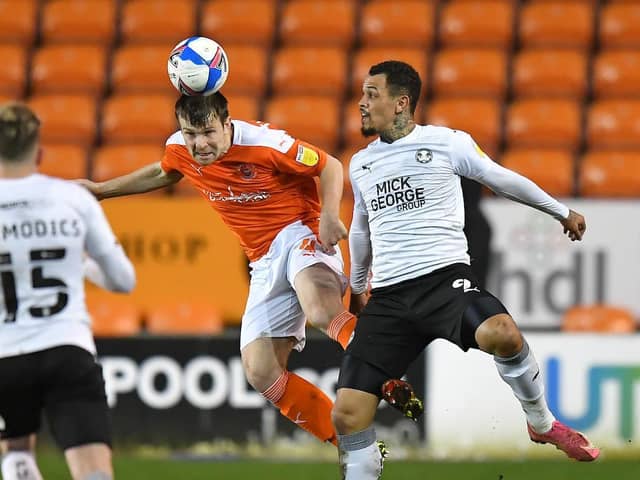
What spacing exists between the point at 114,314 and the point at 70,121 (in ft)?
7.68

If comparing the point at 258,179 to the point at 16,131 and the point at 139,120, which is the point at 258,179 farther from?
the point at 139,120

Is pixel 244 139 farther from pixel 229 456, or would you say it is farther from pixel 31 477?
pixel 229 456

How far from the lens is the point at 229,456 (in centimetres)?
908

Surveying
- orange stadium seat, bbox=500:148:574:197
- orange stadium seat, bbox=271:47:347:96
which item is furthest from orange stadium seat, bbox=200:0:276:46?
orange stadium seat, bbox=500:148:574:197

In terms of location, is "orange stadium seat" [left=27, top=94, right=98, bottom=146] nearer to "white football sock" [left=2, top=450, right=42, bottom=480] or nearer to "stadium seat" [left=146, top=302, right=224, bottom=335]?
"stadium seat" [left=146, top=302, right=224, bottom=335]

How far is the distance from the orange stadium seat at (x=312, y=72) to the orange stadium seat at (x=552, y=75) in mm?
1593

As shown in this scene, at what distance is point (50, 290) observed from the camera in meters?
4.58

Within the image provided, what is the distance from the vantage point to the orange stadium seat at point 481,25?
12023mm

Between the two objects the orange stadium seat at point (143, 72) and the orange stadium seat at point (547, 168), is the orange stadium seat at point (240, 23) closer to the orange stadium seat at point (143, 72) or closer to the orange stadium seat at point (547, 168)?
the orange stadium seat at point (143, 72)

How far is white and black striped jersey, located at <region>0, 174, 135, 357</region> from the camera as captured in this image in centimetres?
453

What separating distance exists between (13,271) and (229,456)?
15.6 ft

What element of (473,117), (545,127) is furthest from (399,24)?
(545,127)

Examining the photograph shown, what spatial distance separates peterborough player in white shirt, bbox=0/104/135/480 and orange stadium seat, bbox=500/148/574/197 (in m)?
6.48

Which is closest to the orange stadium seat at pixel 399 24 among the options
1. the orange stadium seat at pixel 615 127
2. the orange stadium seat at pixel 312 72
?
the orange stadium seat at pixel 312 72
